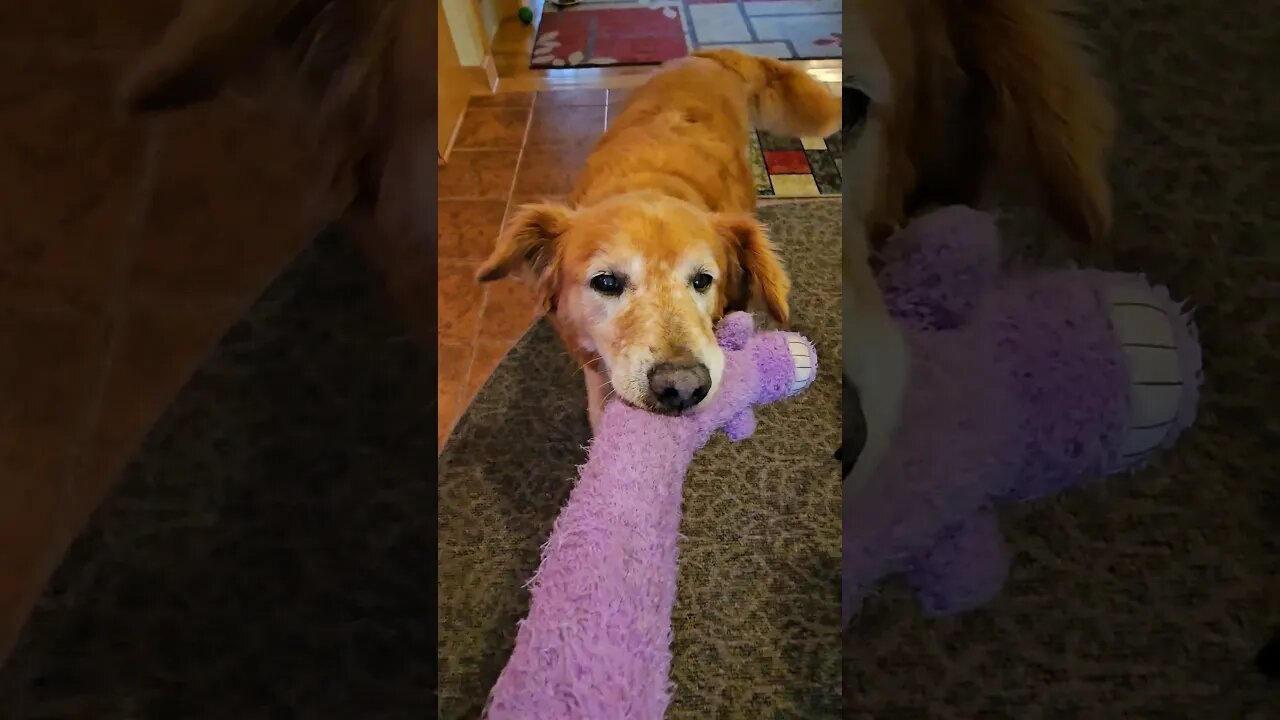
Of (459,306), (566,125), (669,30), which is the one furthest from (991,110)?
(669,30)

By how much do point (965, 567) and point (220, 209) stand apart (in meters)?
0.34

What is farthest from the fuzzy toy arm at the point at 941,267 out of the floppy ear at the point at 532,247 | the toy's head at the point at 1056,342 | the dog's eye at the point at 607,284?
the floppy ear at the point at 532,247

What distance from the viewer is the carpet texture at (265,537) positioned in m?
0.20

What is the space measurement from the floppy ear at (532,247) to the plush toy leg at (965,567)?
2.01 feet

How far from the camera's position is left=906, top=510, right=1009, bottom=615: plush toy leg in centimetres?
31

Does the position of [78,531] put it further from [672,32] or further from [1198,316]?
[672,32]

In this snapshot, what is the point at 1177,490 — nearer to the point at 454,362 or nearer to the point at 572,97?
the point at 454,362

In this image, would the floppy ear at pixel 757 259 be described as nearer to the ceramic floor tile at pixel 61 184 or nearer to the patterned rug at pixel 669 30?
the ceramic floor tile at pixel 61 184

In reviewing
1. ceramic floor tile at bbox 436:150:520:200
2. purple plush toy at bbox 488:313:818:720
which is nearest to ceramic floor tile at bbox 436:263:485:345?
ceramic floor tile at bbox 436:150:520:200

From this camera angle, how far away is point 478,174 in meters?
1.43

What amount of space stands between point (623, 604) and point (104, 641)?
26 cm

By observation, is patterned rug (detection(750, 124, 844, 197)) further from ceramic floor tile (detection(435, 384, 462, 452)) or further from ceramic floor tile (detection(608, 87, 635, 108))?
ceramic floor tile (detection(435, 384, 462, 452))

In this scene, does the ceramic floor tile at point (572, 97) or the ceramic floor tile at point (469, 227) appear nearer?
the ceramic floor tile at point (469, 227)

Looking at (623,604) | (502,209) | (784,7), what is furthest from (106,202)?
(784,7)
